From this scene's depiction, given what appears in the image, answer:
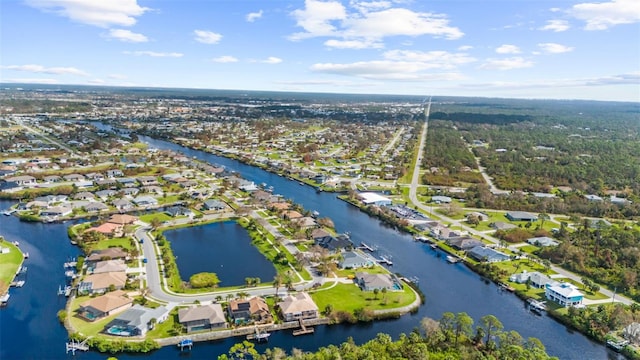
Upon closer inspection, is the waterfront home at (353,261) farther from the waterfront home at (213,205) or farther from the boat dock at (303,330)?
the waterfront home at (213,205)

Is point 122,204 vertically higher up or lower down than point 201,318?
higher up

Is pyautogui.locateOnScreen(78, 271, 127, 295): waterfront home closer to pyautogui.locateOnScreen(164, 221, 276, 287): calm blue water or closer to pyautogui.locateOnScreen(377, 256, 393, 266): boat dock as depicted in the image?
pyautogui.locateOnScreen(164, 221, 276, 287): calm blue water

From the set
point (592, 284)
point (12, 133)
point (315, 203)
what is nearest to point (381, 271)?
point (592, 284)

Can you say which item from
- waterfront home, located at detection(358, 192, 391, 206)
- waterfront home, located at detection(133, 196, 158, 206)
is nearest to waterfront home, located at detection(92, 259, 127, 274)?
waterfront home, located at detection(133, 196, 158, 206)

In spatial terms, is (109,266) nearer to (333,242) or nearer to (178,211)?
(178,211)

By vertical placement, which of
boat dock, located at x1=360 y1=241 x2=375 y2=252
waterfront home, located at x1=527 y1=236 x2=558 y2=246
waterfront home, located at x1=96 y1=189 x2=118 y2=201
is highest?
waterfront home, located at x1=96 y1=189 x2=118 y2=201

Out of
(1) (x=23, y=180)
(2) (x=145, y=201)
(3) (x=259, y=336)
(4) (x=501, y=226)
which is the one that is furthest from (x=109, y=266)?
(4) (x=501, y=226)
